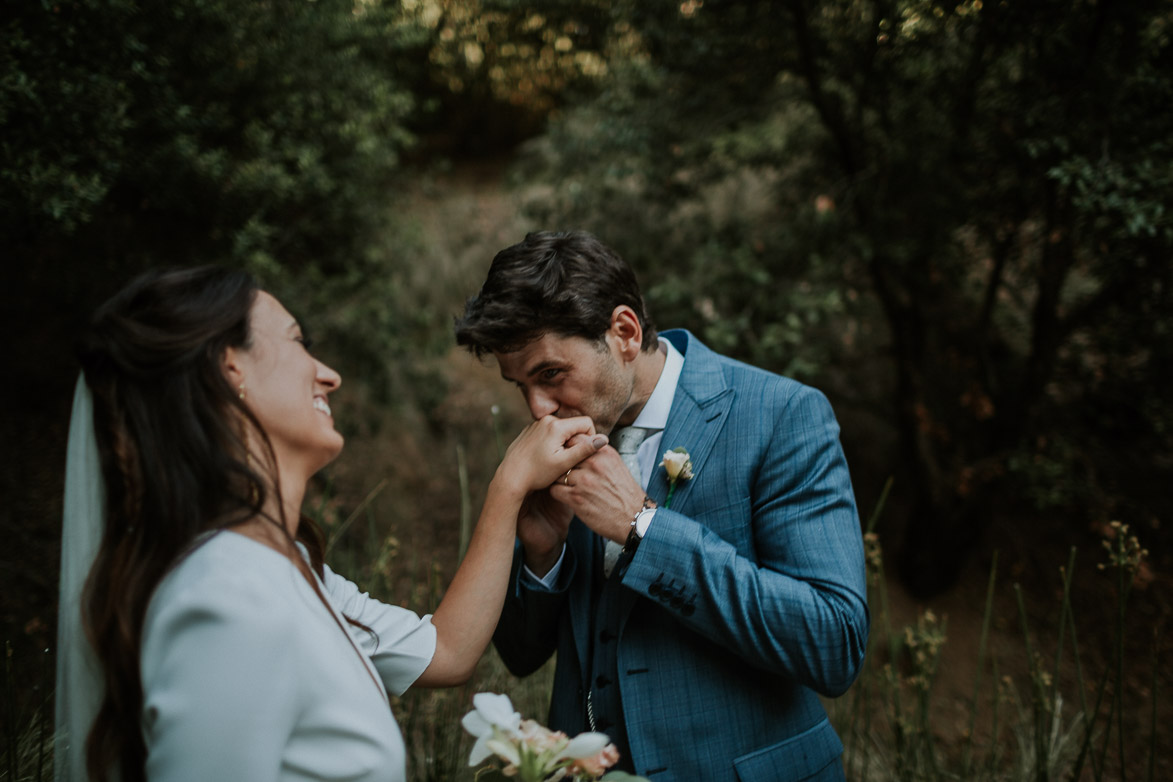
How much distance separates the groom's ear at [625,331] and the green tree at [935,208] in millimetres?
2442

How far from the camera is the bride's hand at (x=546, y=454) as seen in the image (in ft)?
5.65

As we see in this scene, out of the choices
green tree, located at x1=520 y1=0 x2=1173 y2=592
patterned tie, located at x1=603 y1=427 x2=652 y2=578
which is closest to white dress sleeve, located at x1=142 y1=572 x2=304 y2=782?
patterned tie, located at x1=603 y1=427 x2=652 y2=578

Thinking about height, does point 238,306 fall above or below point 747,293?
above

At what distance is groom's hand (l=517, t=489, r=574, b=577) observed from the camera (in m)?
1.86

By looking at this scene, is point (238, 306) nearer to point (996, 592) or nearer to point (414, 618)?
point (414, 618)

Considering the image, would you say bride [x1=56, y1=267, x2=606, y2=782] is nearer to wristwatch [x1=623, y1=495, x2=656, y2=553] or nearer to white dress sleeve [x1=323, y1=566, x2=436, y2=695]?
white dress sleeve [x1=323, y1=566, x2=436, y2=695]

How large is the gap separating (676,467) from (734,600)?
1.17 feet

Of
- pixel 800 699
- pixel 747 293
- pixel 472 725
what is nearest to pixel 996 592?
pixel 747 293

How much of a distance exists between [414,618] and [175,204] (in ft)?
12.2

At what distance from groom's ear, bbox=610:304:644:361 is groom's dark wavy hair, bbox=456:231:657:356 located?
2 cm

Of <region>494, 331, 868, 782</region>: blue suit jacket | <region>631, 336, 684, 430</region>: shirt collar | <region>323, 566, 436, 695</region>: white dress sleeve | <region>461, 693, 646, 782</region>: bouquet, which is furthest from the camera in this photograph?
<region>631, 336, 684, 430</region>: shirt collar

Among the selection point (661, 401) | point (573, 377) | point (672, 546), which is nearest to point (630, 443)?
point (661, 401)

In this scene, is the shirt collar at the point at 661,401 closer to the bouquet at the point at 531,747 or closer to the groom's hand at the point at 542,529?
the groom's hand at the point at 542,529

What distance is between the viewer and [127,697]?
1.24 meters
